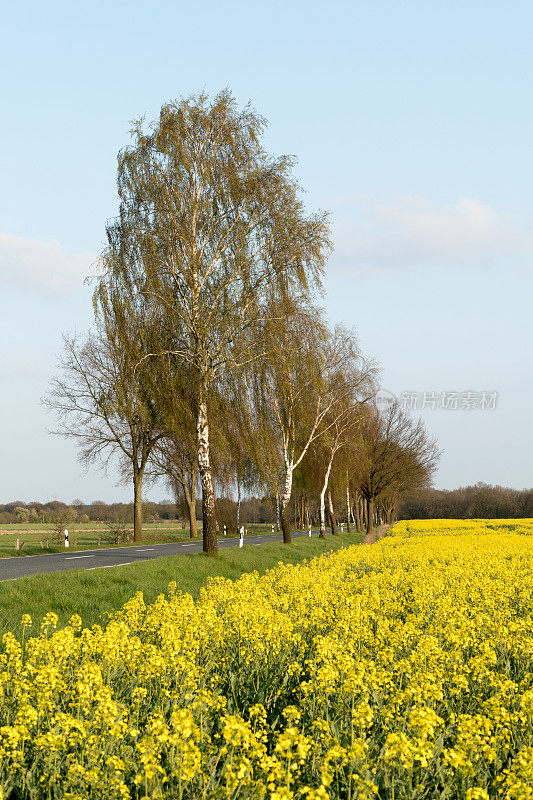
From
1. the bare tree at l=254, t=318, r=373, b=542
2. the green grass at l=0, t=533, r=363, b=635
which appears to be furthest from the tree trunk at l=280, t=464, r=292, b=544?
the green grass at l=0, t=533, r=363, b=635

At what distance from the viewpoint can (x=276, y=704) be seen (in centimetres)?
611

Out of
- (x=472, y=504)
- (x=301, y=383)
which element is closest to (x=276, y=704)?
(x=301, y=383)

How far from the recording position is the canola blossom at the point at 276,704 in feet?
12.1

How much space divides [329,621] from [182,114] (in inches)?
653

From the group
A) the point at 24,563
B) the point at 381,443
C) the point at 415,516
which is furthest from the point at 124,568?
the point at 415,516

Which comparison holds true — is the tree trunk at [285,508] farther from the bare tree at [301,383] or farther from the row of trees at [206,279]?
the row of trees at [206,279]

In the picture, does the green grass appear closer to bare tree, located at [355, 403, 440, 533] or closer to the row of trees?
the row of trees

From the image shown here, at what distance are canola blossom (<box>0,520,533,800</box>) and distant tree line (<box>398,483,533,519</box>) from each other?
83.5 meters

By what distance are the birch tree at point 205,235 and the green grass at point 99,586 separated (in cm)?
219

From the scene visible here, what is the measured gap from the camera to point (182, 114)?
19438 millimetres

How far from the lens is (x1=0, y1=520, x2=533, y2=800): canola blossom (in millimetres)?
3703

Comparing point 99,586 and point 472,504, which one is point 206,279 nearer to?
point 99,586

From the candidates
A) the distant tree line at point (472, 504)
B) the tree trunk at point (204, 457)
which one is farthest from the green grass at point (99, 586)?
the distant tree line at point (472, 504)

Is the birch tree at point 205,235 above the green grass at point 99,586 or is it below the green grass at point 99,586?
above
